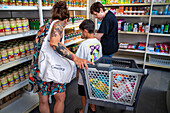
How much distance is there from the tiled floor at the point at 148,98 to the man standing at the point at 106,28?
100 cm

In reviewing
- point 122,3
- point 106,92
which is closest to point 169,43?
point 122,3

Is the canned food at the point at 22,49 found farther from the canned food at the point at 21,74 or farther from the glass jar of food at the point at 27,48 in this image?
the canned food at the point at 21,74

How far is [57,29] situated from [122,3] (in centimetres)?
322

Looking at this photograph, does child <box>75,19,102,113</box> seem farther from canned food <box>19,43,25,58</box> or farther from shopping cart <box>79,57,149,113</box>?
canned food <box>19,43,25,58</box>

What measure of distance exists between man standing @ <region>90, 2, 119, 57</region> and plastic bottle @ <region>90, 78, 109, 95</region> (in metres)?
1.11

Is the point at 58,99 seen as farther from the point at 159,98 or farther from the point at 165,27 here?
the point at 165,27

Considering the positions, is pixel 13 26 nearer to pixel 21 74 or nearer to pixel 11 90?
pixel 21 74

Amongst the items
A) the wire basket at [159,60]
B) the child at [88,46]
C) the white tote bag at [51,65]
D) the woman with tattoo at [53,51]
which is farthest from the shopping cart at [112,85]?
the wire basket at [159,60]

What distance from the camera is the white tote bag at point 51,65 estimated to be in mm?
1560

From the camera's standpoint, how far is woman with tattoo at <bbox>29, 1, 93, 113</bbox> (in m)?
1.46

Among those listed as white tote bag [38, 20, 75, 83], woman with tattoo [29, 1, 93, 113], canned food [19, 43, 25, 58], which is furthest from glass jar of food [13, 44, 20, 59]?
white tote bag [38, 20, 75, 83]

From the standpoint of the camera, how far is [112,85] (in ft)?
4.31

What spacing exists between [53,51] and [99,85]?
0.62m

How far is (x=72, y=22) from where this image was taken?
11.2ft
